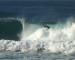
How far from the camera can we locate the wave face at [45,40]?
72.8ft

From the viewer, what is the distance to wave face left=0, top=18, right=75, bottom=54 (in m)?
22.2

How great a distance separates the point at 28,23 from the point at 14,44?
7.36 meters

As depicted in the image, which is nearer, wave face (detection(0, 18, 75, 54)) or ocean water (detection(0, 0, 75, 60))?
ocean water (detection(0, 0, 75, 60))

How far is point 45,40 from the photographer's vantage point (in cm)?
2380

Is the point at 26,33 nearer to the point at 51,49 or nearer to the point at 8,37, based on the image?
the point at 8,37

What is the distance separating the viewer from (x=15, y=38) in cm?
2708

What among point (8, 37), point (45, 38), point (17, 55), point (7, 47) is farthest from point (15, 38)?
point (17, 55)

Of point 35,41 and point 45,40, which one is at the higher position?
point 45,40

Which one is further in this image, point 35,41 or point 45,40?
point 45,40

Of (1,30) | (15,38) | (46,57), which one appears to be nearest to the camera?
(46,57)

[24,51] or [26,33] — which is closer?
[24,51]

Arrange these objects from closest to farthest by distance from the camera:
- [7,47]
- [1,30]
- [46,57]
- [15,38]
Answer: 1. [46,57]
2. [7,47]
3. [15,38]
4. [1,30]

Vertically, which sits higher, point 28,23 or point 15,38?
point 28,23

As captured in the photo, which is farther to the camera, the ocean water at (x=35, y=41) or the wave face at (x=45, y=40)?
the wave face at (x=45, y=40)
